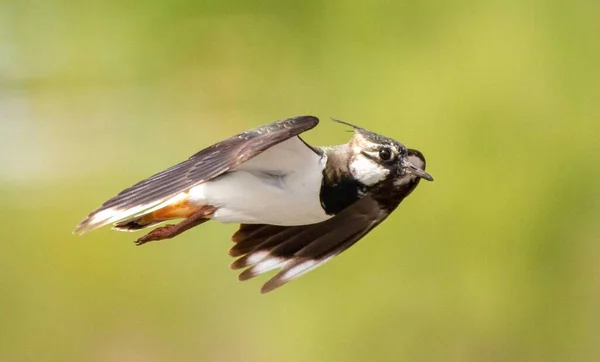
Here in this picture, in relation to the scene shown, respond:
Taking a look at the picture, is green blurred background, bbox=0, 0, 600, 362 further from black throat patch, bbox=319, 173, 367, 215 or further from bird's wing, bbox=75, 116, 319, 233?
bird's wing, bbox=75, 116, 319, 233

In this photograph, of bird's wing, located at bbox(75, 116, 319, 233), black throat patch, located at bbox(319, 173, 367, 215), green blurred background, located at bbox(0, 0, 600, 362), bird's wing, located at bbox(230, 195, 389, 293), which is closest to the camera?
bird's wing, located at bbox(75, 116, 319, 233)

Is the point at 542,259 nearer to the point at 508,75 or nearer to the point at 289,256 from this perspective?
the point at 508,75

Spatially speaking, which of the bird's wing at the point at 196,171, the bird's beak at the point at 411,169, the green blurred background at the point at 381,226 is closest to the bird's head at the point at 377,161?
the bird's beak at the point at 411,169

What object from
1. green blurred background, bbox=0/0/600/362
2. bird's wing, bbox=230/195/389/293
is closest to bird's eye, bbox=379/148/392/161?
bird's wing, bbox=230/195/389/293

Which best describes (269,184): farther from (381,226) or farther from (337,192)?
(381,226)

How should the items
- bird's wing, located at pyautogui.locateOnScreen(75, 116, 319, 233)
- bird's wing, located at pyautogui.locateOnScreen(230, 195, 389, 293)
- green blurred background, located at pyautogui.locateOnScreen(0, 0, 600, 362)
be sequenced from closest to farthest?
1. bird's wing, located at pyautogui.locateOnScreen(75, 116, 319, 233)
2. bird's wing, located at pyautogui.locateOnScreen(230, 195, 389, 293)
3. green blurred background, located at pyautogui.locateOnScreen(0, 0, 600, 362)

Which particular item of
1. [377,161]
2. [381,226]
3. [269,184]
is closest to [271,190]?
[269,184]
